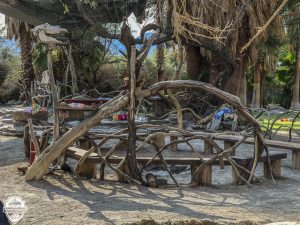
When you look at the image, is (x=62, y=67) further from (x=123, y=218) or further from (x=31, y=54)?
(x=123, y=218)

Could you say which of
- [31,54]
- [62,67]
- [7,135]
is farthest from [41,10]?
[31,54]

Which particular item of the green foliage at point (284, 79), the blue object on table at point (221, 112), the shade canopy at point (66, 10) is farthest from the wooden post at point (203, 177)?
the green foliage at point (284, 79)

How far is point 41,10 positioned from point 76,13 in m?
0.69

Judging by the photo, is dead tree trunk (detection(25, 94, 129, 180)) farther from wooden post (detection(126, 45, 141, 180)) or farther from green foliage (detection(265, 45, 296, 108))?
green foliage (detection(265, 45, 296, 108))

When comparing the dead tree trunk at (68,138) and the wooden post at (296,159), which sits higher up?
the dead tree trunk at (68,138)

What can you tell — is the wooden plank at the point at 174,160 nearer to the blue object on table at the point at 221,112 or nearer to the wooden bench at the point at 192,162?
the wooden bench at the point at 192,162

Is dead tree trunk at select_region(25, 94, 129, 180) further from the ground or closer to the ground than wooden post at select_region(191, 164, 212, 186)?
further from the ground

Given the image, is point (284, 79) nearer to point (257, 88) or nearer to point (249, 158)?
point (257, 88)

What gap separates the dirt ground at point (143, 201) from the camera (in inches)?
175

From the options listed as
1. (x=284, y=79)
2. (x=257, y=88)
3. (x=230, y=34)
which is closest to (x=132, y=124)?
(x=230, y=34)

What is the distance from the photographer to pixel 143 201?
520 centimetres

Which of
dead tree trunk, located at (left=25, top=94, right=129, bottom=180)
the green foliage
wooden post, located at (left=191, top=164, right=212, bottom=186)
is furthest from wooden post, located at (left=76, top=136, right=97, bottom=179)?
the green foliage

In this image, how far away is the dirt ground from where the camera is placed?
14.6 feet

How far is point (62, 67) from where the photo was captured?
918 inches
